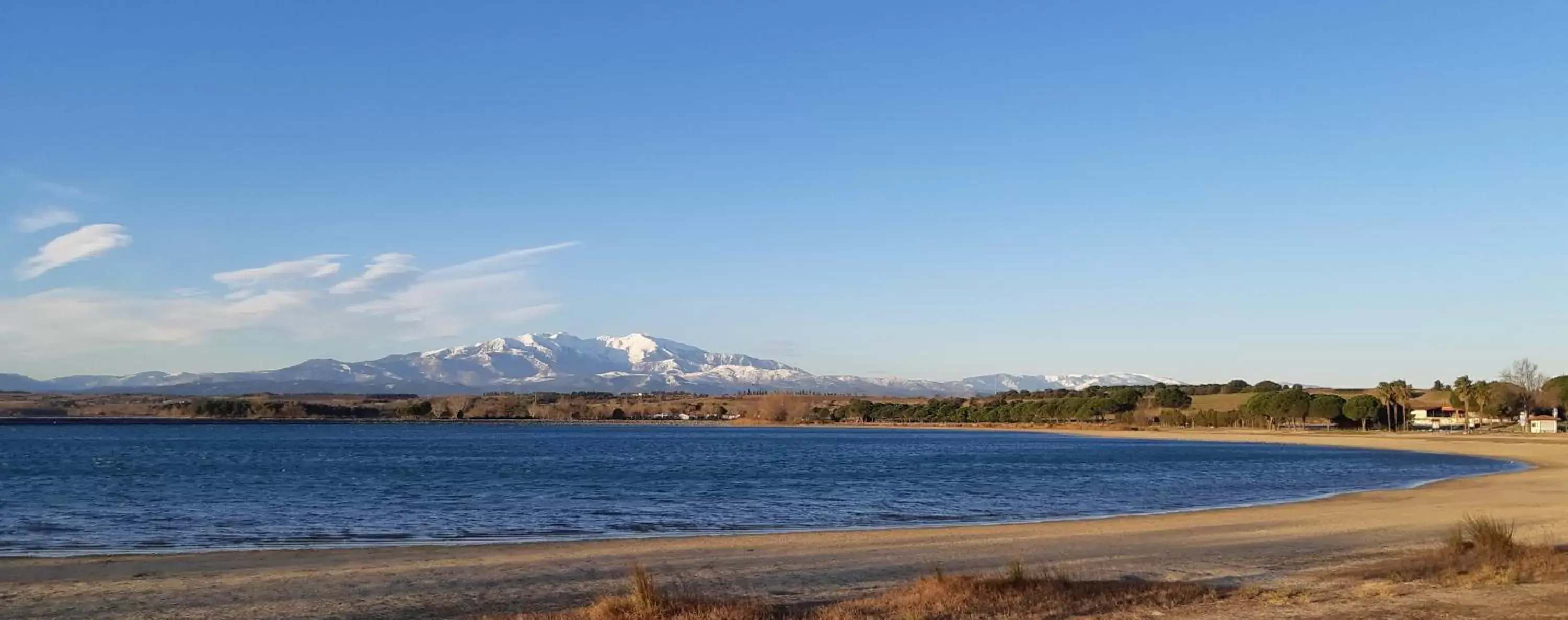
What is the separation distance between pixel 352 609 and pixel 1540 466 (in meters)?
61.2

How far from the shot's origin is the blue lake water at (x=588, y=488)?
30625 millimetres

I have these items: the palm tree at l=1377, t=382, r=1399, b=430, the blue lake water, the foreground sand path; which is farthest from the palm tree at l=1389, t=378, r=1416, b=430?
the foreground sand path

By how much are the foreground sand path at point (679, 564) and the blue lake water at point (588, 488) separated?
152 inches

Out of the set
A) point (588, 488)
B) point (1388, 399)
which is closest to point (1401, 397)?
point (1388, 399)

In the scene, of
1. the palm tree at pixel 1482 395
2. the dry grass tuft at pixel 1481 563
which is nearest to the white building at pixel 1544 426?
the palm tree at pixel 1482 395

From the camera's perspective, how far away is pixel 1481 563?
55.6 feet

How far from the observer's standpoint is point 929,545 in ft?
A: 80.9

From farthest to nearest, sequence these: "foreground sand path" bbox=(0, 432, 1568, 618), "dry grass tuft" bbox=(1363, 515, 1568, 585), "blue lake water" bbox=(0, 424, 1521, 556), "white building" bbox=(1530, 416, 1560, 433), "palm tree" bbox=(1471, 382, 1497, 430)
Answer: "palm tree" bbox=(1471, 382, 1497, 430) → "white building" bbox=(1530, 416, 1560, 433) → "blue lake water" bbox=(0, 424, 1521, 556) → "foreground sand path" bbox=(0, 432, 1568, 618) → "dry grass tuft" bbox=(1363, 515, 1568, 585)

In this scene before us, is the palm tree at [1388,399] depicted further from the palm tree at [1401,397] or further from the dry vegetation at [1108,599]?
the dry vegetation at [1108,599]

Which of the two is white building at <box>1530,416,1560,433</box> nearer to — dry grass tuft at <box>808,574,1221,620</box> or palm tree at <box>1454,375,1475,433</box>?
palm tree at <box>1454,375,1475,433</box>

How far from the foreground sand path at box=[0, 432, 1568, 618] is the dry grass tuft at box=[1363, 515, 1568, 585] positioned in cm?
180

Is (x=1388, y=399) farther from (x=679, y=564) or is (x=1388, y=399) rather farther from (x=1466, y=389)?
(x=679, y=564)

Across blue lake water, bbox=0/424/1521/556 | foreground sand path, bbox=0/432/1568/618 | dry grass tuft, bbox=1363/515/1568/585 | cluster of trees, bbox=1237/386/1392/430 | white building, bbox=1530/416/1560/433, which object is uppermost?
cluster of trees, bbox=1237/386/1392/430

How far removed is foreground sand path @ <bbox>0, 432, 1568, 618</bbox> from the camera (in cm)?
1662
